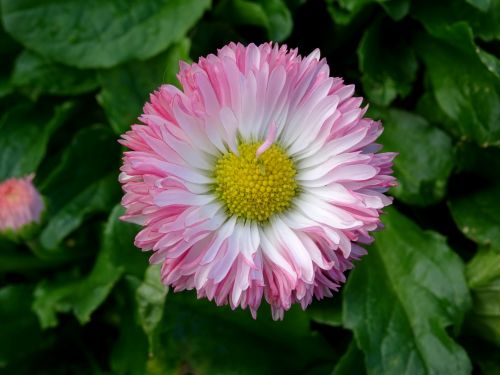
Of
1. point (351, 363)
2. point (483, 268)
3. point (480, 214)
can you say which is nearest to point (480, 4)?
point (480, 214)

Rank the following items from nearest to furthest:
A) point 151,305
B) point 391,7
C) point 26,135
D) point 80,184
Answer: point 151,305
point 391,7
point 80,184
point 26,135

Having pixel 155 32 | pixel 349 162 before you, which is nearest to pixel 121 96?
pixel 155 32

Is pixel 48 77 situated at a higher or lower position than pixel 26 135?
higher

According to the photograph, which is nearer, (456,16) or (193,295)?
(193,295)

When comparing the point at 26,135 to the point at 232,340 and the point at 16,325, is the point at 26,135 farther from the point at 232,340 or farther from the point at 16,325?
the point at 232,340

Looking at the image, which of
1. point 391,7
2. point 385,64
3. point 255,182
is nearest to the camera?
point 255,182

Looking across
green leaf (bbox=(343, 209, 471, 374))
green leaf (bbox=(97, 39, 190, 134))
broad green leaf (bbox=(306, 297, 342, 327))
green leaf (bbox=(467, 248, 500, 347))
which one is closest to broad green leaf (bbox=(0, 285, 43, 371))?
green leaf (bbox=(97, 39, 190, 134))
